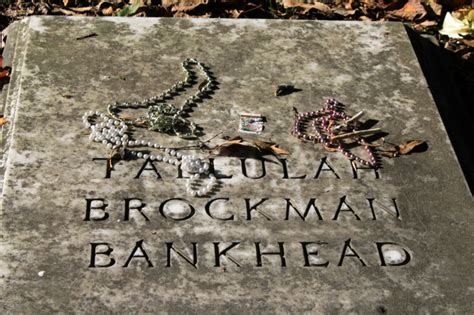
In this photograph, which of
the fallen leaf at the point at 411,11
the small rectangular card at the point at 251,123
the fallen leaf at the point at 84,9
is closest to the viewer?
the small rectangular card at the point at 251,123

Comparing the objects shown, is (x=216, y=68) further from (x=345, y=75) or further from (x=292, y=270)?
(x=292, y=270)

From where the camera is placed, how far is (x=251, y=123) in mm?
4262

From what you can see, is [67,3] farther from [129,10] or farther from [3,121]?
[3,121]

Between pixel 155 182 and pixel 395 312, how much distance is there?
1.08m

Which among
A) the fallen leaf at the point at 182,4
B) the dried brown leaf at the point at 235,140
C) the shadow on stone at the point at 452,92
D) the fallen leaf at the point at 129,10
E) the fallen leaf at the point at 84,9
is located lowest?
the shadow on stone at the point at 452,92

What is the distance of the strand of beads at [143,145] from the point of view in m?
3.95

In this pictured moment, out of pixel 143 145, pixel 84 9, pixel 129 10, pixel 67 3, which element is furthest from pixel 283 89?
pixel 67 3

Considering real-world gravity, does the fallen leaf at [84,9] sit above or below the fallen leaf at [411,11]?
above

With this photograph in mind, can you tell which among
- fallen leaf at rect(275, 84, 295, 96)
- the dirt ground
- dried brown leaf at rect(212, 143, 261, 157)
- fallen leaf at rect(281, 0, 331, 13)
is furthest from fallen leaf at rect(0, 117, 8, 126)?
fallen leaf at rect(281, 0, 331, 13)

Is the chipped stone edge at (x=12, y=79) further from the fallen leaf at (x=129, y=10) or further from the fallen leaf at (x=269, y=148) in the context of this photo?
the fallen leaf at (x=269, y=148)

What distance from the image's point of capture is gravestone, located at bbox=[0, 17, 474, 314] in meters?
3.53

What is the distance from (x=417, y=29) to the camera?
560 cm

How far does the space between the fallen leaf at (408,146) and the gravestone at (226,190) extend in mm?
53

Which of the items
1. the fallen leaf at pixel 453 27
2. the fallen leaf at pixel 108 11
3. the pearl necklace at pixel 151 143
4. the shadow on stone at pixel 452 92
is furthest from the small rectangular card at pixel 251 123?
the fallen leaf at pixel 453 27
